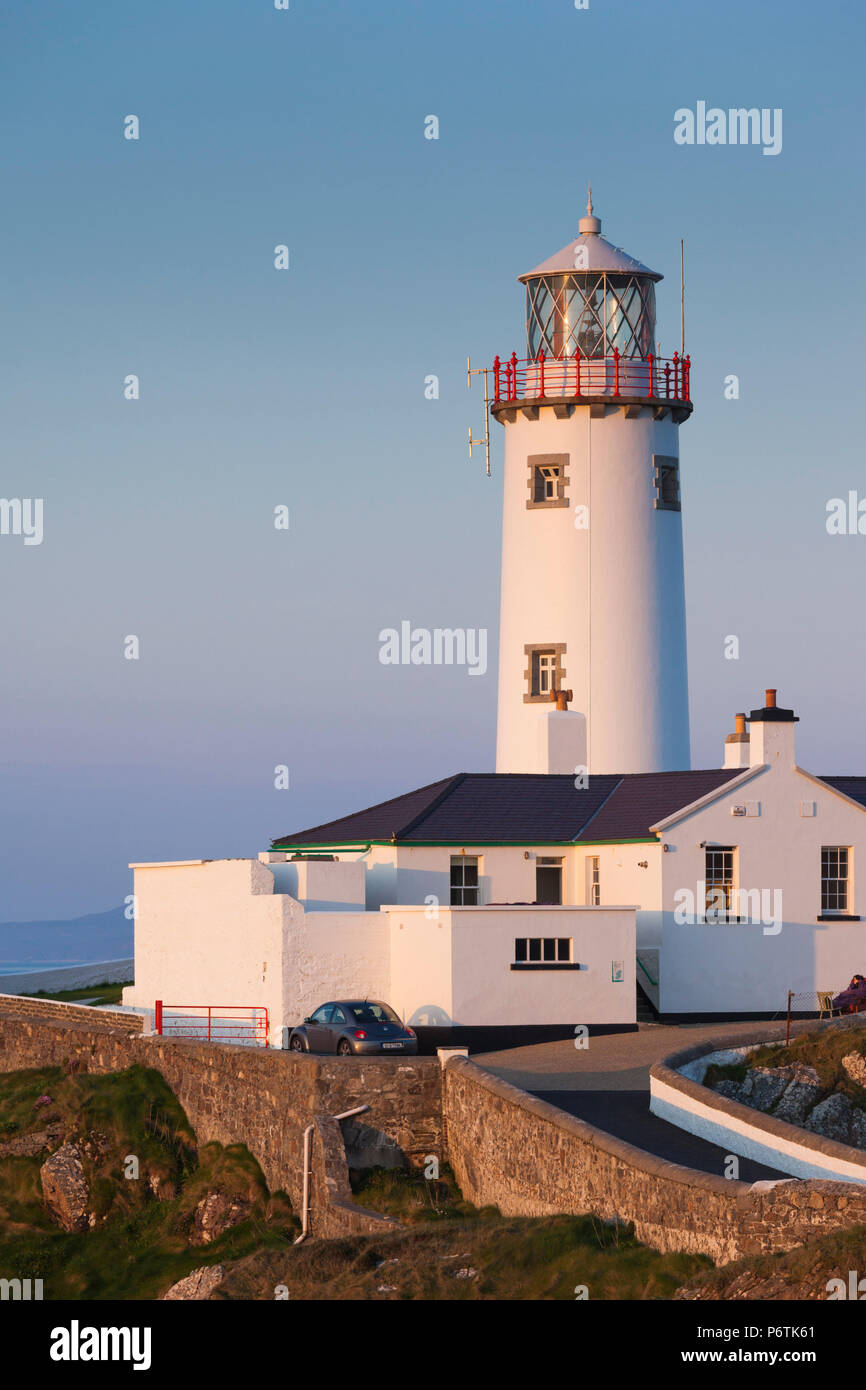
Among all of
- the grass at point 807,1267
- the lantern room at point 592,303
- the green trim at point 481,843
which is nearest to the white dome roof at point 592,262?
the lantern room at point 592,303

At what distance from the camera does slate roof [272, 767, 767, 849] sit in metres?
35.8

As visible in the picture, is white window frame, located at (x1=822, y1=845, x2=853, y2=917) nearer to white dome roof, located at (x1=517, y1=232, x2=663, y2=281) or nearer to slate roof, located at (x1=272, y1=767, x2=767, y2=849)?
slate roof, located at (x1=272, y1=767, x2=767, y2=849)

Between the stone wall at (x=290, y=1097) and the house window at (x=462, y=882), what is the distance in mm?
5772

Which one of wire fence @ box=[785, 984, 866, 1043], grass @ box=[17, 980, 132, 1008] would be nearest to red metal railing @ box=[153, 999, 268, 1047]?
grass @ box=[17, 980, 132, 1008]

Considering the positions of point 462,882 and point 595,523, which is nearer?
point 462,882

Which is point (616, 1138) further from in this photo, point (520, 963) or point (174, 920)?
point (174, 920)

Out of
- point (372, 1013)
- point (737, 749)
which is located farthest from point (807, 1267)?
point (737, 749)

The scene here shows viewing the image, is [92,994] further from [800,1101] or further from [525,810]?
[800,1101]

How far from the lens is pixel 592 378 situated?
4206 centimetres

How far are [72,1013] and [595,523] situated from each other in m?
14.9

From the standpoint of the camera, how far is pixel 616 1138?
22141 millimetres

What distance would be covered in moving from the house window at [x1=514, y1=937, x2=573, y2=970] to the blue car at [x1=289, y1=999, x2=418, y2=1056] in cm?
227

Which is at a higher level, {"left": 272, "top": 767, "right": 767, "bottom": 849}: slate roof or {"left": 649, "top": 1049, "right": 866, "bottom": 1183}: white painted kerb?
{"left": 272, "top": 767, "right": 767, "bottom": 849}: slate roof

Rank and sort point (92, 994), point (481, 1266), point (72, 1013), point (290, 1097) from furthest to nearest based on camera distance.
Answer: point (92, 994) → point (72, 1013) → point (290, 1097) → point (481, 1266)
